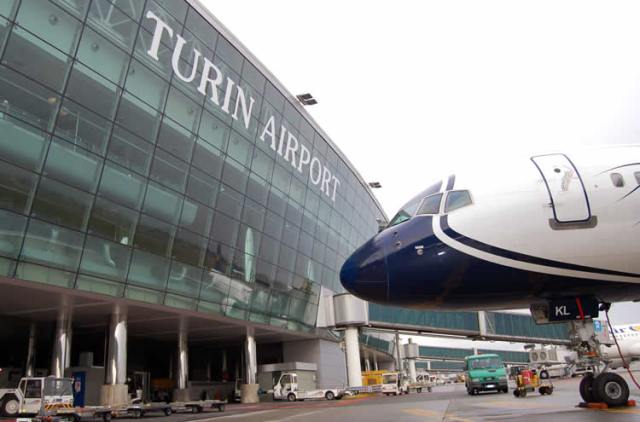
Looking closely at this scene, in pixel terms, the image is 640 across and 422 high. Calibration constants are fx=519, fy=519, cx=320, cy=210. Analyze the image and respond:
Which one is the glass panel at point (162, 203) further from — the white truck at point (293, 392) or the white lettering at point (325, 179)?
the white lettering at point (325, 179)

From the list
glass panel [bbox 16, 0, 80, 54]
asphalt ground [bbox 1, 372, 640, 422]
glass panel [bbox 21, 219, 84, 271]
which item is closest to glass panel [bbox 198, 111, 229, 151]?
glass panel [bbox 16, 0, 80, 54]

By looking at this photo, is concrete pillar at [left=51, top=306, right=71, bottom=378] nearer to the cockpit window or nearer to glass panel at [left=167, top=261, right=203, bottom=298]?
glass panel at [left=167, top=261, right=203, bottom=298]

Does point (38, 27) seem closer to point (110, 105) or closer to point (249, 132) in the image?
point (110, 105)

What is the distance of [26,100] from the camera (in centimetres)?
1931

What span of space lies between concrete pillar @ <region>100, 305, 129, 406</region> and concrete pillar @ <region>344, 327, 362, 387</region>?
20630 mm

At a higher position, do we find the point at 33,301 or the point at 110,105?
the point at 110,105

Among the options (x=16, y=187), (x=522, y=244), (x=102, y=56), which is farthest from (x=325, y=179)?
(x=522, y=244)

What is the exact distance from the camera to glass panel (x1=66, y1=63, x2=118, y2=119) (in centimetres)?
2098

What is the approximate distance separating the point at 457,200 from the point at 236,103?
2250 cm

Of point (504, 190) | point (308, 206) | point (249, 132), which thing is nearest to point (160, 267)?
point (249, 132)

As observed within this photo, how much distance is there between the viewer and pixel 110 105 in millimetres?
22562

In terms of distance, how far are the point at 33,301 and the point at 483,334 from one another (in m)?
41.4

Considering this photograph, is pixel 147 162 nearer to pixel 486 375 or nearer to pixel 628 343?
pixel 486 375

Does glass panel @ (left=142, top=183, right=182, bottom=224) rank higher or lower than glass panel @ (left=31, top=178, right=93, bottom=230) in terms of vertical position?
higher
